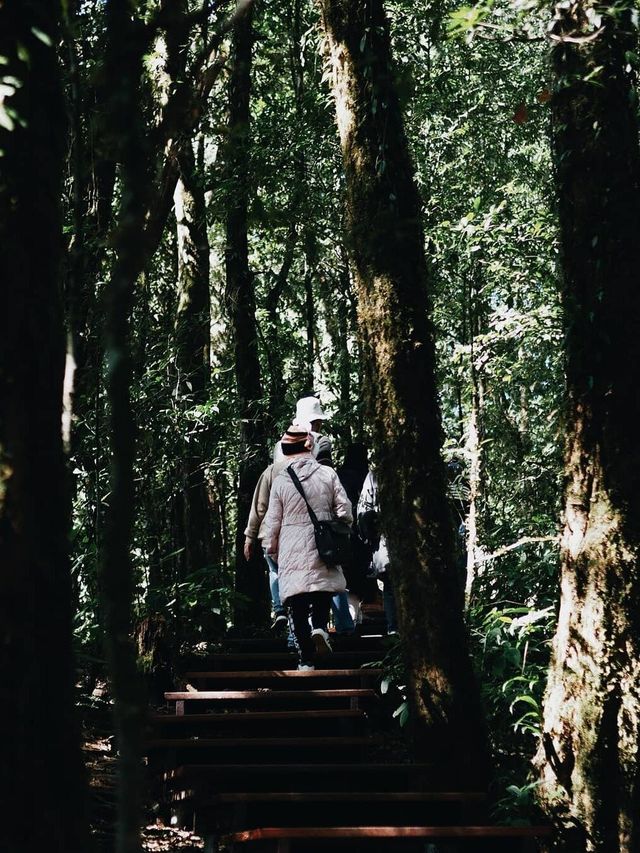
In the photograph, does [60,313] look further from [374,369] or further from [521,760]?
[521,760]

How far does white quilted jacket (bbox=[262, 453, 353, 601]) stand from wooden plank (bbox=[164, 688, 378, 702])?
0.85 meters

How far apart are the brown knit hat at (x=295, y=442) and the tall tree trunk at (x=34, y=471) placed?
5.62 metres

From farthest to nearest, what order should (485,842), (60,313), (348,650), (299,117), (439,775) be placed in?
(299,117)
(348,650)
(439,775)
(485,842)
(60,313)

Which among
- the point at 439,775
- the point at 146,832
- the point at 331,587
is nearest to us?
the point at 439,775

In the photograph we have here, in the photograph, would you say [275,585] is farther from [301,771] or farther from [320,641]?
[301,771]

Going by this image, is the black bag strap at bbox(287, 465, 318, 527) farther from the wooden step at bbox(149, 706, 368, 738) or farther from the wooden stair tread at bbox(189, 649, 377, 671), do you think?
the wooden step at bbox(149, 706, 368, 738)

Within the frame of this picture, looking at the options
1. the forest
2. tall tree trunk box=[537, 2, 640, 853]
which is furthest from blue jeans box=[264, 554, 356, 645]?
tall tree trunk box=[537, 2, 640, 853]

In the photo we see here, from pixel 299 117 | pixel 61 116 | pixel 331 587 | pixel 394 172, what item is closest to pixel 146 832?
pixel 331 587

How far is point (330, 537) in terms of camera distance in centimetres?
897

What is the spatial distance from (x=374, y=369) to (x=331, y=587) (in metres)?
2.73

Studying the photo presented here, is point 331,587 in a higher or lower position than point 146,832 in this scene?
higher

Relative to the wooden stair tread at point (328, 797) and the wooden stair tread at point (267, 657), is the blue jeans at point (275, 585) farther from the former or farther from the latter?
the wooden stair tread at point (328, 797)

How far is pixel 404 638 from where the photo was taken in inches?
265

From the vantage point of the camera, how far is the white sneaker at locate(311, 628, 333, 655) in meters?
9.09
